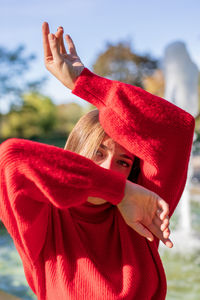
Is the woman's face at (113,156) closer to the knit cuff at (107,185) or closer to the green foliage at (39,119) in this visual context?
the knit cuff at (107,185)

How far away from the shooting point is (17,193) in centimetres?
110

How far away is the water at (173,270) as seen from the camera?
3.33 meters

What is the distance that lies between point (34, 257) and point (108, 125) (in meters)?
0.54

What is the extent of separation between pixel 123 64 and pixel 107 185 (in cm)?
2987

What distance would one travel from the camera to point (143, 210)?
3.92ft

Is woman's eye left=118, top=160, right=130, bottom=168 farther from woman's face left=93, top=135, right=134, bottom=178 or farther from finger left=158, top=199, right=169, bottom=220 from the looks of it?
finger left=158, top=199, right=169, bottom=220

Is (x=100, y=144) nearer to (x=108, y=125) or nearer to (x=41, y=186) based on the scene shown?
(x=108, y=125)

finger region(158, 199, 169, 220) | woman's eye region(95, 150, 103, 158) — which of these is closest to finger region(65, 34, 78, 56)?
woman's eye region(95, 150, 103, 158)

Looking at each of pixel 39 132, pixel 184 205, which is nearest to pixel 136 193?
pixel 184 205

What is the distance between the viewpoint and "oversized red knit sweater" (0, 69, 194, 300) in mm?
1208

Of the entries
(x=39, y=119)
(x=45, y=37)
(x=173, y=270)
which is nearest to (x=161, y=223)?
(x=45, y=37)

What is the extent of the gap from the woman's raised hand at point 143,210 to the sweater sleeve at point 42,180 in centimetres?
4

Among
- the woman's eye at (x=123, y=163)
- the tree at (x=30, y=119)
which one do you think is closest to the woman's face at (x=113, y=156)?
the woman's eye at (x=123, y=163)

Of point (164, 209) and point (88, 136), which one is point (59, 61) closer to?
point (88, 136)
